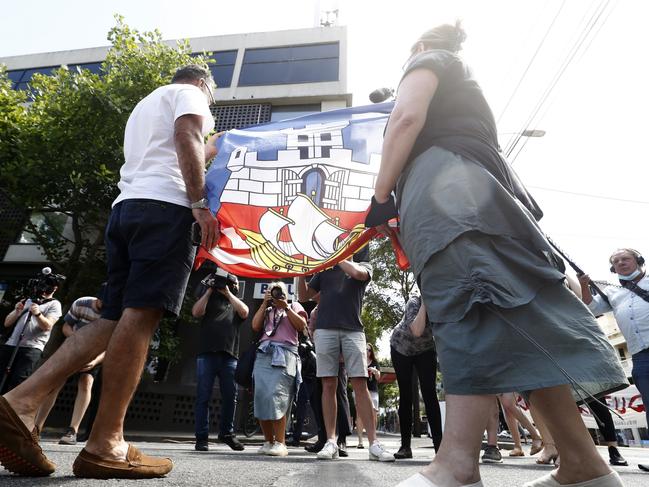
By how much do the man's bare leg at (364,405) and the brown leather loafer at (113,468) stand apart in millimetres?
2269

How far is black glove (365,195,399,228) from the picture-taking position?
70.6 inches

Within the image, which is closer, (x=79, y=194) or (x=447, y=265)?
(x=447, y=265)

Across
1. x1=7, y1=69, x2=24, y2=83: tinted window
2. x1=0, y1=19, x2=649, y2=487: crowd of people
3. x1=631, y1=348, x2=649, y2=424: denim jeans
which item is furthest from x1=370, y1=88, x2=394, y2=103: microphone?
x1=7, y1=69, x2=24, y2=83: tinted window

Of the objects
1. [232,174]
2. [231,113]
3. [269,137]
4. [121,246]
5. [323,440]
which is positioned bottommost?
[323,440]

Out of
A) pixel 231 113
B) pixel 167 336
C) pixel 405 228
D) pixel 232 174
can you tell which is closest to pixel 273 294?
pixel 232 174

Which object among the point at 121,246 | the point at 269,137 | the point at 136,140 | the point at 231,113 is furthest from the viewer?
the point at 231,113

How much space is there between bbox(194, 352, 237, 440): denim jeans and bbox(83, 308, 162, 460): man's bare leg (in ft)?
9.61

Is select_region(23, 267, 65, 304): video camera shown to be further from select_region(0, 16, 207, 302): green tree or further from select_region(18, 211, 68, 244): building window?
select_region(18, 211, 68, 244): building window

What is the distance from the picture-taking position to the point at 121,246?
2211 mm

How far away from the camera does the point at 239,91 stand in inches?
717

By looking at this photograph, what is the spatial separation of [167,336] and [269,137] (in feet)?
28.3

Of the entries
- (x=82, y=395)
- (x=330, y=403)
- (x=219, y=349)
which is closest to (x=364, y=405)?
(x=330, y=403)

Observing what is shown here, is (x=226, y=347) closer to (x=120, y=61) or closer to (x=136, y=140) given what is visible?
(x=136, y=140)

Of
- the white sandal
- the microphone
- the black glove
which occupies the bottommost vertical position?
the white sandal
